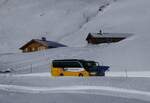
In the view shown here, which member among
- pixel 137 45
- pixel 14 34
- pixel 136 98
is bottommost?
pixel 136 98

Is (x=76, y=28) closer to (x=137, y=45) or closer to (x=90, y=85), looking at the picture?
(x=137, y=45)

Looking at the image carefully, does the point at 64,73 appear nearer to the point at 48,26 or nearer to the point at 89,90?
the point at 89,90

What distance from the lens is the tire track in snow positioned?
26.2m

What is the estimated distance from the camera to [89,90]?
29.2 metres

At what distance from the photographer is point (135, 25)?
500ft

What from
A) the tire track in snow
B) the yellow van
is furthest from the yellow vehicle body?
the tire track in snow

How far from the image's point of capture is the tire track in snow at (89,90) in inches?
1033

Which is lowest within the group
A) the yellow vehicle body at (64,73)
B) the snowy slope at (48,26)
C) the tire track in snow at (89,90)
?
the tire track in snow at (89,90)

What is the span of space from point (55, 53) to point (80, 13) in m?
114

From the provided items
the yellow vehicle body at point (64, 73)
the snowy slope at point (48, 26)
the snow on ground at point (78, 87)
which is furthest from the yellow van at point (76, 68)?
the snowy slope at point (48, 26)

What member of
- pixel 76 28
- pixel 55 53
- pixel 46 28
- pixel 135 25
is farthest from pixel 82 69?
pixel 46 28

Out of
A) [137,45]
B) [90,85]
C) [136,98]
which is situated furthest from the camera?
[137,45]

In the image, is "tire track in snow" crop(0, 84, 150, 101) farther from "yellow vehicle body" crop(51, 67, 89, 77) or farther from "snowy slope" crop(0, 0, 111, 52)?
"snowy slope" crop(0, 0, 111, 52)

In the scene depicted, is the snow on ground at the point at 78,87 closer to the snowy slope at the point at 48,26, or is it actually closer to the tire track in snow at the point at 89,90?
the tire track in snow at the point at 89,90
